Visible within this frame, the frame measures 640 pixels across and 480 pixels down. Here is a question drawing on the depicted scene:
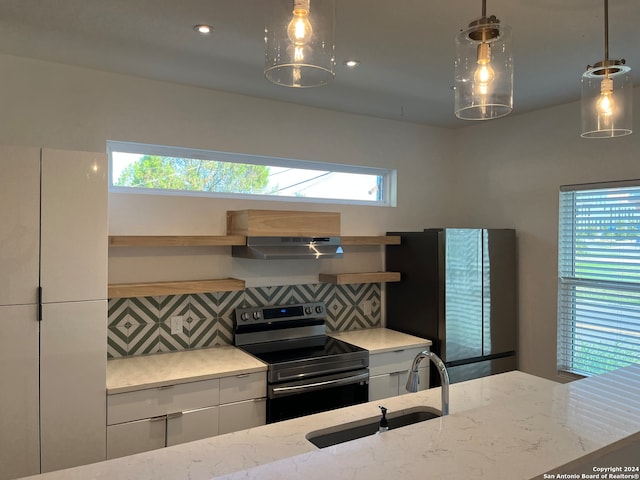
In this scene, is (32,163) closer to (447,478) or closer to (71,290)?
(71,290)

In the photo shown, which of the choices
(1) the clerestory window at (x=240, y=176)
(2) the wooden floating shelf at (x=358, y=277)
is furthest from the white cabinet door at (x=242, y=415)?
(1) the clerestory window at (x=240, y=176)

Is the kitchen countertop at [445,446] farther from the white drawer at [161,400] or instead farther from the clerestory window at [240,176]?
the clerestory window at [240,176]

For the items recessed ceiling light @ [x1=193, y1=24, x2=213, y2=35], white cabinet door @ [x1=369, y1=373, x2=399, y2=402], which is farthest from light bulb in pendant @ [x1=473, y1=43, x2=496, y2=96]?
white cabinet door @ [x1=369, y1=373, x2=399, y2=402]

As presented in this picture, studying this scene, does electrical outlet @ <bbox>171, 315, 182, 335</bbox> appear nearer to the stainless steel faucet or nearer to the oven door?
the oven door

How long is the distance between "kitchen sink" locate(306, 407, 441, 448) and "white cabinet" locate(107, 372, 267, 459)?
1.15 m

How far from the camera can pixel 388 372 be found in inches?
137

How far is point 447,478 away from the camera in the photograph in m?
1.03

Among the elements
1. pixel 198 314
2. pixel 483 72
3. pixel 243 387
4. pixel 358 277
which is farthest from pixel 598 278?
pixel 198 314

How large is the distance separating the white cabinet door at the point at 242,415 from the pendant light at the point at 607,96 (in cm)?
233

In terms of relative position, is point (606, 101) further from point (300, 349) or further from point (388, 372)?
point (300, 349)

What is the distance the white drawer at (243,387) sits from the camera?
2852 millimetres

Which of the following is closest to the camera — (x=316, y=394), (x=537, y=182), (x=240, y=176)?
(x=316, y=394)

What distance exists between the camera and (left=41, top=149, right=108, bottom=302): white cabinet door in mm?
2451

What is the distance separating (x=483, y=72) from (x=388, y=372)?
2.55 metres
